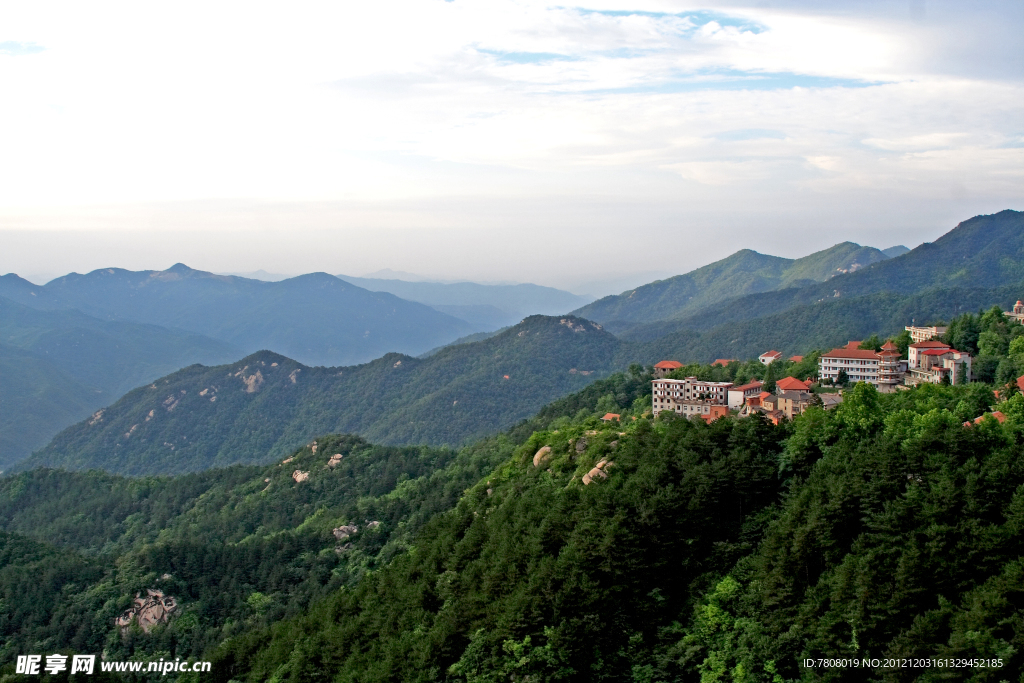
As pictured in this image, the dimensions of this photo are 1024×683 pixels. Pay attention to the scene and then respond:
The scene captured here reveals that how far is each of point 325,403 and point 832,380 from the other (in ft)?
418

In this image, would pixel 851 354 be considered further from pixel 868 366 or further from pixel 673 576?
pixel 673 576

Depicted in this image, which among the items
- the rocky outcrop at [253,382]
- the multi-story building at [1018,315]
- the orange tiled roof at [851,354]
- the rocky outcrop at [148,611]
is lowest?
the rocky outcrop at [148,611]

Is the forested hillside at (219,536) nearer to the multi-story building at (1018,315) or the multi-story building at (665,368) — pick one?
the multi-story building at (665,368)

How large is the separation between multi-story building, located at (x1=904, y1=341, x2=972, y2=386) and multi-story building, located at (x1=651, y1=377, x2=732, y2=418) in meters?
11.4

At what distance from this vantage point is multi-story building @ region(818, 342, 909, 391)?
169 feet

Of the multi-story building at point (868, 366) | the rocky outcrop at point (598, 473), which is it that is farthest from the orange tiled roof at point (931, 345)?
the rocky outcrop at point (598, 473)

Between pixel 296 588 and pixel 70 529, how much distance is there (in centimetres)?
4352

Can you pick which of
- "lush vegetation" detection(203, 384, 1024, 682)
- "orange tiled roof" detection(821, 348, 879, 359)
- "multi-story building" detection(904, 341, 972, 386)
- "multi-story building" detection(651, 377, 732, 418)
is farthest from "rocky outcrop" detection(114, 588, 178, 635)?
"multi-story building" detection(904, 341, 972, 386)

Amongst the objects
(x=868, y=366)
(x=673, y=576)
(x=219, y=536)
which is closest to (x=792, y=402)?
(x=868, y=366)

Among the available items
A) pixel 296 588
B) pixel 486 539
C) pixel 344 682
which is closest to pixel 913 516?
pixel 486 539

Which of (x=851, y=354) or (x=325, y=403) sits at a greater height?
(x=851, y=354)

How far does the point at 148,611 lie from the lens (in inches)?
1852

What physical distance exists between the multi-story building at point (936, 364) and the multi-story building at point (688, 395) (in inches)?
449

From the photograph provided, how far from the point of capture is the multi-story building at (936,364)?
46.8 meters
